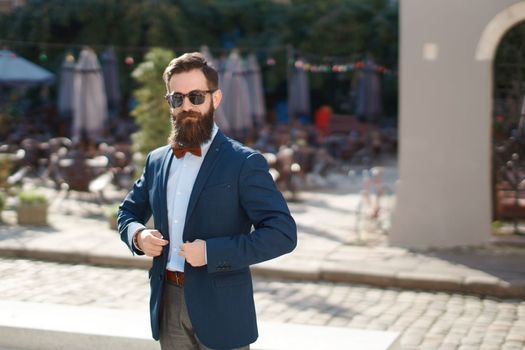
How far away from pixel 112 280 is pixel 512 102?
190 inches

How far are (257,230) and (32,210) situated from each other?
856 cm

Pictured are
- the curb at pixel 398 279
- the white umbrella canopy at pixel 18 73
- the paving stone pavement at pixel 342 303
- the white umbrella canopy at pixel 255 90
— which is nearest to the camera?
the paving stone pavement at pixel 342 303

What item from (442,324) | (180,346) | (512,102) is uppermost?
(512,102)

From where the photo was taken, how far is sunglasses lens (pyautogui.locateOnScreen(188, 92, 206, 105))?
128 inches

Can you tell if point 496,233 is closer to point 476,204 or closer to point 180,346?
point 476,204

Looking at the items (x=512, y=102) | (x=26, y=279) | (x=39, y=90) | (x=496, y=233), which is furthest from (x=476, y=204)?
(x=39, y=90)

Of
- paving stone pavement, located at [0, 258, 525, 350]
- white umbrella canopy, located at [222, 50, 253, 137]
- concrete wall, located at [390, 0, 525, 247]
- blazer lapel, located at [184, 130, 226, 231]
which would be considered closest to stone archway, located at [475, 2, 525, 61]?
concrete wall, located at [390, 0, 525, 247]

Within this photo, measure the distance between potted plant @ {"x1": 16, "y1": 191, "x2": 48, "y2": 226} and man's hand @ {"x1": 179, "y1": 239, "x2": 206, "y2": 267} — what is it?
854cm

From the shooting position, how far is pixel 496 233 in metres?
10.3

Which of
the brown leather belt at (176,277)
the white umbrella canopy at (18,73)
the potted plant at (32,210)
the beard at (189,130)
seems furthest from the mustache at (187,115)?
the white umbrella canopy at (18,73)

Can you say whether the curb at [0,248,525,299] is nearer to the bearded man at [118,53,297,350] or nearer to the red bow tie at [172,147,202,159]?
A: the bearded man at [118,53,297,350]

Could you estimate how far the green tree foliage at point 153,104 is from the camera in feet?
38.4

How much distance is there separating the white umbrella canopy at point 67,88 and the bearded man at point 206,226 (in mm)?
17848

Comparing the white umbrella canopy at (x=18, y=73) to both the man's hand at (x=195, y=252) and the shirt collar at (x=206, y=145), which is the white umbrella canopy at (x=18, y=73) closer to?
the shirt collar at (x=206, y=145)
